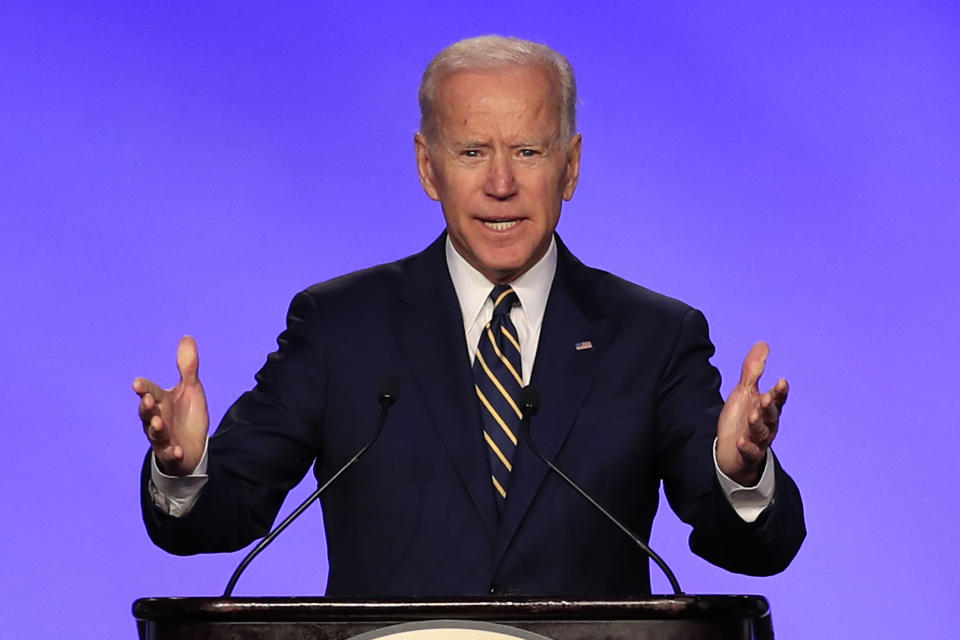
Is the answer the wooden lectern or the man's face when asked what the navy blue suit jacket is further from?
the wooden lectern

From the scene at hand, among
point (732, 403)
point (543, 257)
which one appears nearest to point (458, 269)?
point (543, 257)

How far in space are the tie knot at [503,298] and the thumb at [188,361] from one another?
2.34 ft

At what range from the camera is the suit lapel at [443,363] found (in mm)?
2152

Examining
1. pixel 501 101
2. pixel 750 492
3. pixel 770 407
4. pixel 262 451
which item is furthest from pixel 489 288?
pixel 770 407

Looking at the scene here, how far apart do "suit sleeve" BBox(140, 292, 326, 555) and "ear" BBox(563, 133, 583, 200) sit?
20.2 inches

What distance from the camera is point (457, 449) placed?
2.17 metres

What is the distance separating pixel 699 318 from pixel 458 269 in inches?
17.8

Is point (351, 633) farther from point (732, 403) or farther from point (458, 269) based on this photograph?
point (458, 269)

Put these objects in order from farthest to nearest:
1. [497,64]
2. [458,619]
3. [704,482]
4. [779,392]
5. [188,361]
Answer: [497,64] < [704,482] < [188,361] < [779,392] < [458,619]

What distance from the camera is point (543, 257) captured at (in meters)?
2.42

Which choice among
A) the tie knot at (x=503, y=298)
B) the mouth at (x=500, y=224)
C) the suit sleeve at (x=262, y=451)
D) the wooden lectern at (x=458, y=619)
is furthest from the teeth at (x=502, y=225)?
the wooden lectern at (x=458, y=619)

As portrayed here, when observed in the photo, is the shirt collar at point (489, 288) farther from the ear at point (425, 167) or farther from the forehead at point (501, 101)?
the forehead at point (501, 101)

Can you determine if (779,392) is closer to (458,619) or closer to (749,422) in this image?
(749,422)

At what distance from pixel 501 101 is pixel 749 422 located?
86 centimetres
